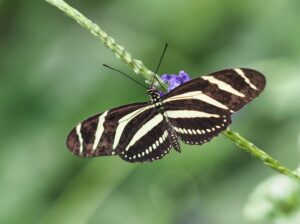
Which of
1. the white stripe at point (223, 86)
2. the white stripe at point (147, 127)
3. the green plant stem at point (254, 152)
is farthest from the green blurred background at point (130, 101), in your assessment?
the green plant stem at point (254, 152)

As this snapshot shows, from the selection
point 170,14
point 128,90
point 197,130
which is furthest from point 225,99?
point 170,14

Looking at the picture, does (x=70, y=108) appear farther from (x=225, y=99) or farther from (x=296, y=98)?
(x=225, y=99)

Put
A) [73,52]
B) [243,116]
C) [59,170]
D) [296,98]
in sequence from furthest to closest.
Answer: [73,52]
[59,170]
[243,116]
[296,98]

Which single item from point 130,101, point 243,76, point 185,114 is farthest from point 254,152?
point 130,101

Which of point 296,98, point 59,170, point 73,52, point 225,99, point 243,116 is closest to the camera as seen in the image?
point 225,99

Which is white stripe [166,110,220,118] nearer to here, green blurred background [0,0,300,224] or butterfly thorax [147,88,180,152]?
butterfly thorax [147,88,180,152]

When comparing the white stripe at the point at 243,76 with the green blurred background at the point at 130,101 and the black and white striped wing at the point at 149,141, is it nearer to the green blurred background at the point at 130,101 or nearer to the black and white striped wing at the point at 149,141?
the black and white striped wing at the point at 149,141

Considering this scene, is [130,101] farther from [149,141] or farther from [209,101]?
[209,101]
